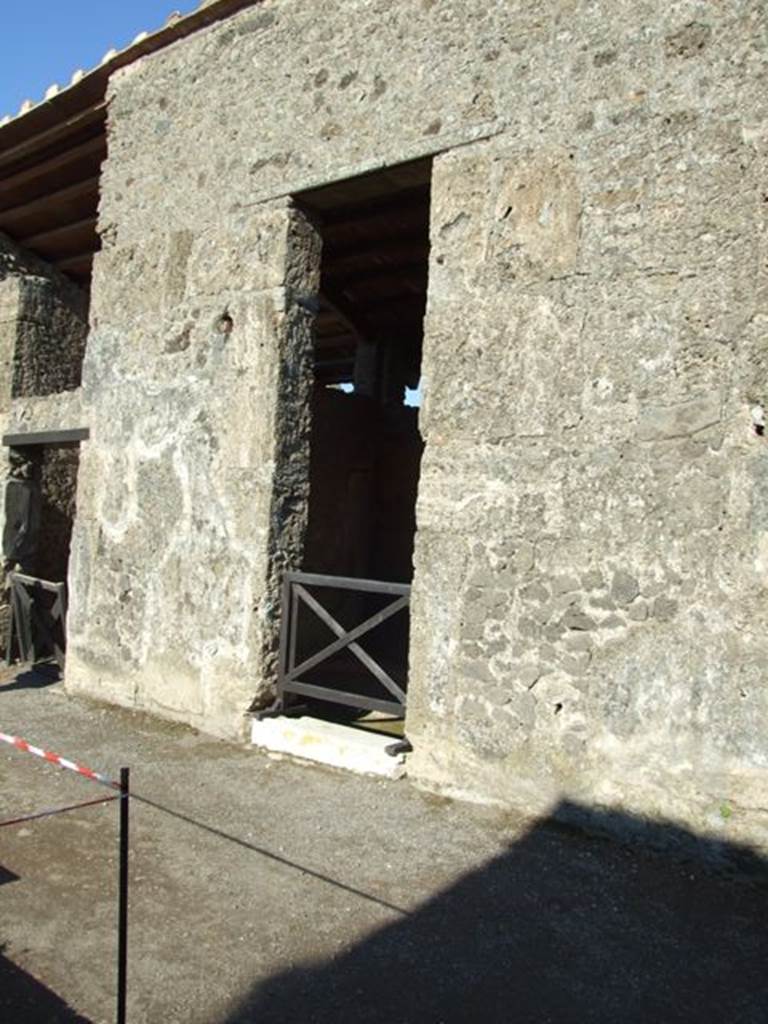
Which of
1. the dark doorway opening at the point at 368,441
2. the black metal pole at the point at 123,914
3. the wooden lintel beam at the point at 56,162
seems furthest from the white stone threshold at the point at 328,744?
the wooden lintel beam at the point at 56,162

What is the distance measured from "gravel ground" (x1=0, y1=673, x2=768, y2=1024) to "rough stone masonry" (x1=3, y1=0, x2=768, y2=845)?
0.44 meters

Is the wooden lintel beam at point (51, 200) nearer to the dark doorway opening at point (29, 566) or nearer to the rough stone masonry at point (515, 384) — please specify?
the rough stone masonry at point (515, 384)

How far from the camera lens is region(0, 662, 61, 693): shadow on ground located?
6414 mm

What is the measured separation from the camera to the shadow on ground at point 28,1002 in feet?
7.42

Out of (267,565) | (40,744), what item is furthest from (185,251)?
(40,744)

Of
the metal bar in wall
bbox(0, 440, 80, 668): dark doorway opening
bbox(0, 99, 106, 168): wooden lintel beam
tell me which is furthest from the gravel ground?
bbox(0, 99, 106, 168): wooden lintel beam

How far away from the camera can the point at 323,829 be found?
370 cm

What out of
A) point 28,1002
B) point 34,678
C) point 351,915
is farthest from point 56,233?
point 28,1002

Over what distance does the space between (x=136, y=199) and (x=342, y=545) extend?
10.5ft

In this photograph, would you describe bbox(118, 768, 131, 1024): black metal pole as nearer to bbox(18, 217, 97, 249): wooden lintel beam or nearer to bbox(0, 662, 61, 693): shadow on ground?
bbox(0, 662, 61, 693): shadow on ground

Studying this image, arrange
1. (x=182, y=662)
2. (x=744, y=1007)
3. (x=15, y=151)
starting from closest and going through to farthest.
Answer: (x=744, y=1007) → (x=182, y=662) → (x=15, y=151)

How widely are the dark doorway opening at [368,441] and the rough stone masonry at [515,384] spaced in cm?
115

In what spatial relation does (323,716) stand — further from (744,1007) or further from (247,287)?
(744,1007)

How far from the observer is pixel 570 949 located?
9.07 feet
